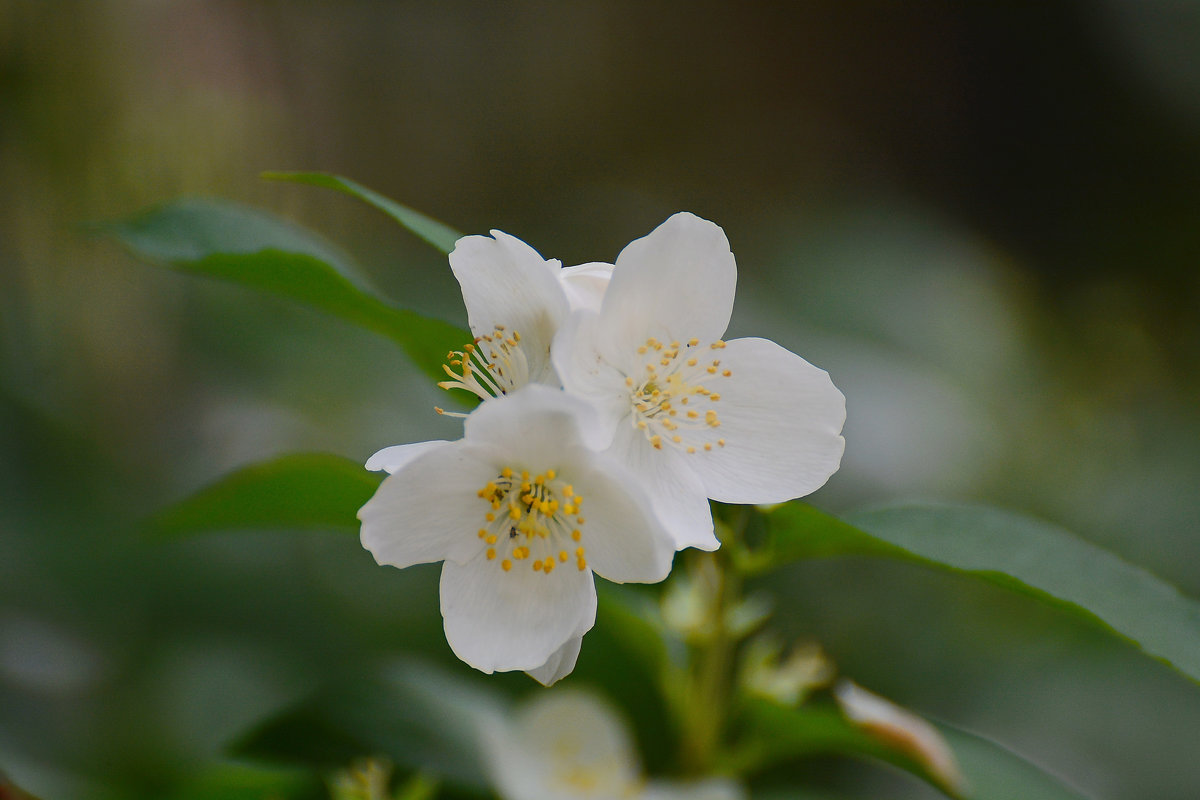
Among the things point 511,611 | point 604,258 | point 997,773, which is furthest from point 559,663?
point 604,258

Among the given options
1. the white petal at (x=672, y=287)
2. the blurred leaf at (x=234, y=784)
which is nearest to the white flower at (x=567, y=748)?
the blurred leaf at (x=234, y=784)

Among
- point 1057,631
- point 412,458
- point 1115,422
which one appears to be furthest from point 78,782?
point 1115,422

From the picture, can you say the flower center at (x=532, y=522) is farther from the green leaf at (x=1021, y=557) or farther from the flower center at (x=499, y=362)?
the green leaf at (x=1021, y=557)

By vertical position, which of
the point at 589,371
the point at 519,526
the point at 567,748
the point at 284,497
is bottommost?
the point at 567,748

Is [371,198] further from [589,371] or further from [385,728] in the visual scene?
[385,728]

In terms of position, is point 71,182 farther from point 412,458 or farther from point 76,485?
point 412,458

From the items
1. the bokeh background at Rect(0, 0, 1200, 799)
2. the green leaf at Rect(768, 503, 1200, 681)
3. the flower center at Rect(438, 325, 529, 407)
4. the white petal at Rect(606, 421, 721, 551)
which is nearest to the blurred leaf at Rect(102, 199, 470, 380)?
the flower center at Rect(438, 325, 529, 407)

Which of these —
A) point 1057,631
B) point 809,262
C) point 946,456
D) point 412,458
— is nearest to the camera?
point 412,458
